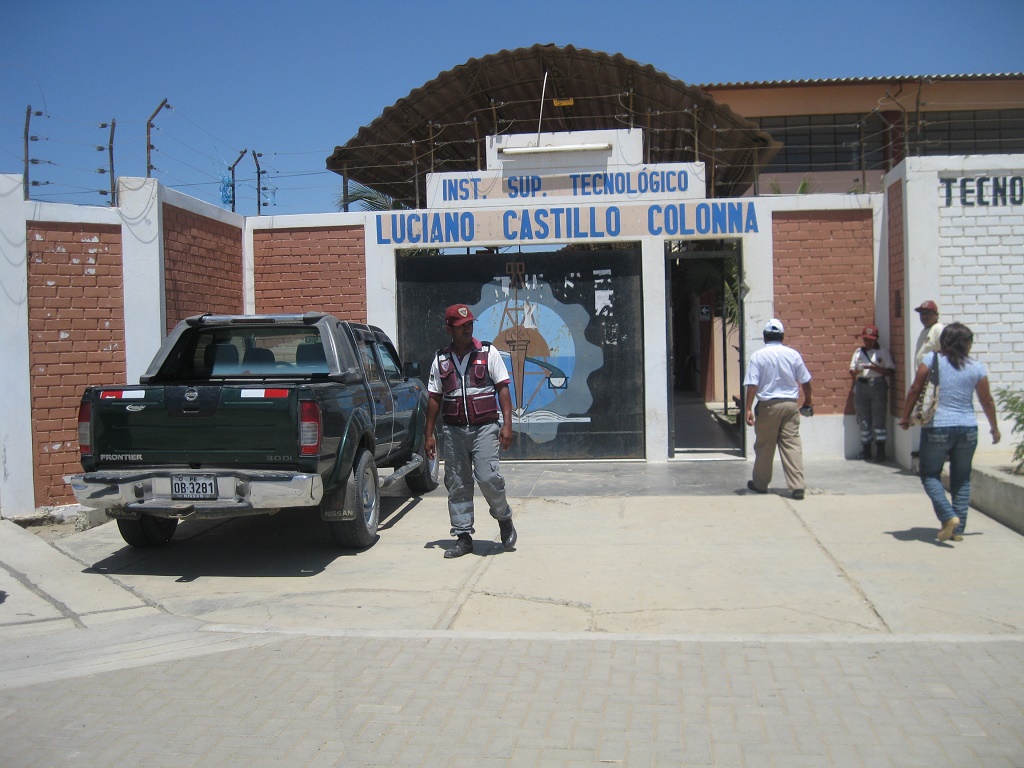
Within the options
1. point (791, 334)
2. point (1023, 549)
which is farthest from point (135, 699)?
point (791, 334)

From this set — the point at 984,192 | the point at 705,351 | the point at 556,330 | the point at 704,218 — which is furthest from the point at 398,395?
the point at 705,351

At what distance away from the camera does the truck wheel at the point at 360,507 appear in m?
6.92

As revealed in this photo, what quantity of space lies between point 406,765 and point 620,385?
8.20 meters

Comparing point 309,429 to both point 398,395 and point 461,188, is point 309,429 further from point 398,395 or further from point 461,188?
point 461,188

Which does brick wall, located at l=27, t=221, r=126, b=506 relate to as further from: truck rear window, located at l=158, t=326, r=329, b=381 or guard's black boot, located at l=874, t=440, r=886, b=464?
guard's black boot, located at l=874, t=440, r=886, b=464

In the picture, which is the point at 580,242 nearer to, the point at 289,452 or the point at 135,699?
the point at 289,452

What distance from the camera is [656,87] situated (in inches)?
457

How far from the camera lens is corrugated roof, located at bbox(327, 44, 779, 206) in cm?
1149

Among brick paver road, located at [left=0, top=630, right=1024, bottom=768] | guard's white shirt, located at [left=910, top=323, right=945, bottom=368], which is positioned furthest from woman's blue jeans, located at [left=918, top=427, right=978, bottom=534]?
guard's white shirt, located at [left=910, top=323, right=945, bottom=368]

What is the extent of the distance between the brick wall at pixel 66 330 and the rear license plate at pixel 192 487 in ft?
12.3

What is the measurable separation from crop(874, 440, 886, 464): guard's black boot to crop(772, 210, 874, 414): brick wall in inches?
22.9

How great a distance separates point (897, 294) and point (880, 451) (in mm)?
1914

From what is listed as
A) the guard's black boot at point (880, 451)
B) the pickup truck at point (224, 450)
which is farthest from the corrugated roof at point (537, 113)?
the pickup truck at point (224, 450)

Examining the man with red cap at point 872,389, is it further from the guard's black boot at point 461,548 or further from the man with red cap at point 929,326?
the guard's black boot at point 461,548
